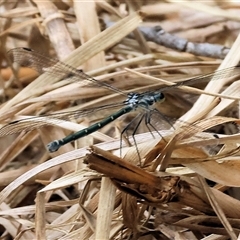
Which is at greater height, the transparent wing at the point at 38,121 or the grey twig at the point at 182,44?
the grey twig at the point at 182,44

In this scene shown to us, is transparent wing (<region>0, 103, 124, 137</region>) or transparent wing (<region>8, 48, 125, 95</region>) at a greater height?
transparent wing (<region>8, 48, 125, 95</region>)

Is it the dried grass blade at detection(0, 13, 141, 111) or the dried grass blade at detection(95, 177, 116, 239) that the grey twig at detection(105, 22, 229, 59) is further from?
the dried grass blade at detection(95, 177, 116, 239)

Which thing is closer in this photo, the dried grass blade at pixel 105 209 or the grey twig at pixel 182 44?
the dried grass blade at pixel 105 209

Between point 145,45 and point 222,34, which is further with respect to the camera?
point 222,34

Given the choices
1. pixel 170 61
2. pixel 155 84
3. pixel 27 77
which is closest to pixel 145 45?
pixel 170 61

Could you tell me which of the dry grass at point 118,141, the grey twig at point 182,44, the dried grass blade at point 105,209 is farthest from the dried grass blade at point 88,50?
the dried grass blade at point 105,209

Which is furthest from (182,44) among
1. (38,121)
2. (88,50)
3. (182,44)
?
(38,121)

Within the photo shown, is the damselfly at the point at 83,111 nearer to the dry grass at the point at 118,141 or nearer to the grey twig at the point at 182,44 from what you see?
the dry grass at the point at 118,141

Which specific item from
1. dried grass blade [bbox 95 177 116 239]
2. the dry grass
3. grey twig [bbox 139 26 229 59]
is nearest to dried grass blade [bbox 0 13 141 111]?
the dry grass

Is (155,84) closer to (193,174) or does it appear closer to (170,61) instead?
(170,61)
